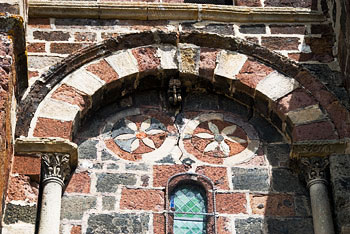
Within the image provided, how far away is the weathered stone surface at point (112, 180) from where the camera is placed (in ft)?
29.3

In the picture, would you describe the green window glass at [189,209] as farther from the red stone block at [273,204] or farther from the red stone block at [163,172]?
the red stone block at [273,204]

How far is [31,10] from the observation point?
10.1 m

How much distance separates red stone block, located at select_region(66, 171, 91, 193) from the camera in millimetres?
8891

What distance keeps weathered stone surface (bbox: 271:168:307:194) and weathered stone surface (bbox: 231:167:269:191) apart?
72 mm

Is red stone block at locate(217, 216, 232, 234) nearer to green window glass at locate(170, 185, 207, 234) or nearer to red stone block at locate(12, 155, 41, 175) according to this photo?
green window glass at locate(170, 185, 207, 234)

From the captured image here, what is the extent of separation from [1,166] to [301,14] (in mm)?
3826

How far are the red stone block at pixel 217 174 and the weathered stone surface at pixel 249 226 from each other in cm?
38

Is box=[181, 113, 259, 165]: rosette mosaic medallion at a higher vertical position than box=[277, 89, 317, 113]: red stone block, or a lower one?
lower

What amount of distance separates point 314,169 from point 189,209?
113 centimetres

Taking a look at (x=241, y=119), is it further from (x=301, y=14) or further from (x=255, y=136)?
(x=301, y=14)

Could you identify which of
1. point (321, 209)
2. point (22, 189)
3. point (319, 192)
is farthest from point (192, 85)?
point (22, 189)

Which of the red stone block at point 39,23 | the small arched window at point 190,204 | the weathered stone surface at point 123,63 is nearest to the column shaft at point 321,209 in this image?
the small arched window at point 190,204

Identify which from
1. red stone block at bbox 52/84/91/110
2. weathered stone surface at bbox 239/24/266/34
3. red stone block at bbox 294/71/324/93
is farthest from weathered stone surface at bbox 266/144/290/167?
red stone block at bbox 52/84/91/110

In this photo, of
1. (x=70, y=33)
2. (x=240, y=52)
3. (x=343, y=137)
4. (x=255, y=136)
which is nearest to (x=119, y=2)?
(x=70, y=33)
